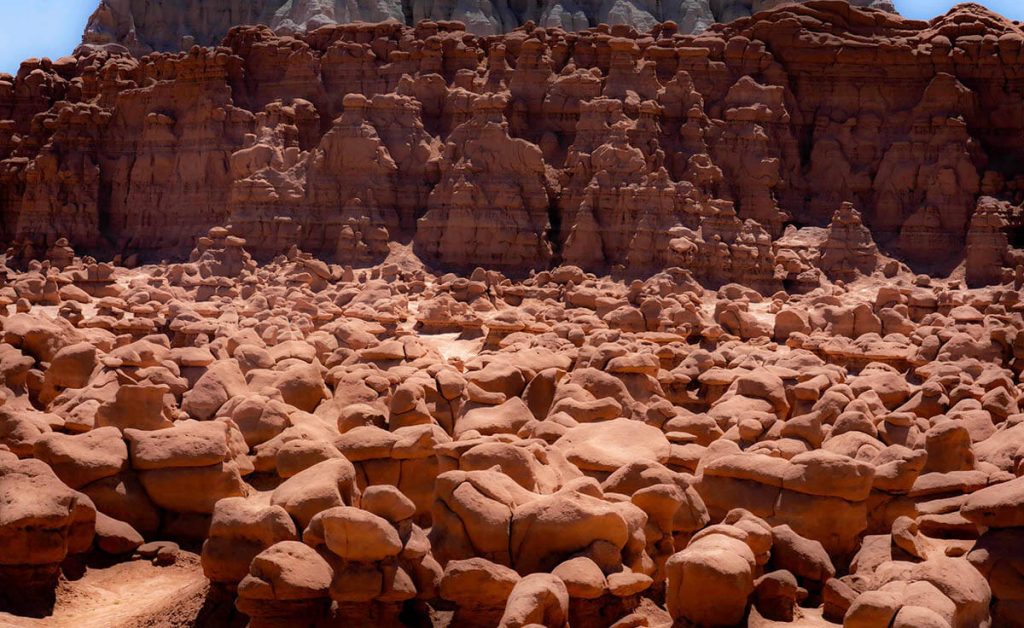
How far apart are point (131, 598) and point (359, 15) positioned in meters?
26.8

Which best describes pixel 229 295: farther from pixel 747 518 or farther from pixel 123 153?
pixel 747 518

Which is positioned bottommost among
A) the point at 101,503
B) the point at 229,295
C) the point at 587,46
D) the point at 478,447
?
the point at 229,295

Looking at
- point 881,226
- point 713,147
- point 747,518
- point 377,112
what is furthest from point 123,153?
point 747,518

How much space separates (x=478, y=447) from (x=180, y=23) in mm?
29489

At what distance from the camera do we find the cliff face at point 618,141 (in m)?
24.0

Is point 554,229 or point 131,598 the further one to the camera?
point 554,229

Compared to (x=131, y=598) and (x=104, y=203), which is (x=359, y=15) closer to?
(x=104, y=203)

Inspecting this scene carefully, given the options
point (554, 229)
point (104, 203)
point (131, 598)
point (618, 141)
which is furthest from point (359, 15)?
point (131, 598)

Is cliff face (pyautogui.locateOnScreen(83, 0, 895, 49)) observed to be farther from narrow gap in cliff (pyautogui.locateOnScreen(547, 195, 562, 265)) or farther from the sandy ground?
the sandy ground

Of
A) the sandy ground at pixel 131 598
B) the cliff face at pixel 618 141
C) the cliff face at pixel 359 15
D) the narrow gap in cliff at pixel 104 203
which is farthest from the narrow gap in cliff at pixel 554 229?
the sandy ground at pixel 131 598

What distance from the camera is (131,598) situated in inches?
362

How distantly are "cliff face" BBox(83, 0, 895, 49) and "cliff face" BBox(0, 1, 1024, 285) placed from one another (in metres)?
6.42

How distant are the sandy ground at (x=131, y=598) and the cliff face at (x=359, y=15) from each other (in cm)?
2465

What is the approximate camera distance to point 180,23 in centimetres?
3647
